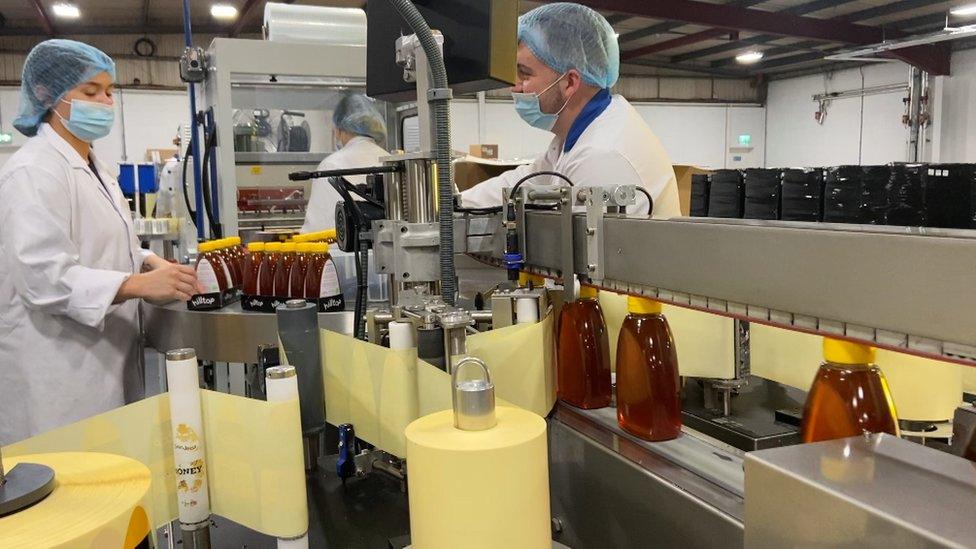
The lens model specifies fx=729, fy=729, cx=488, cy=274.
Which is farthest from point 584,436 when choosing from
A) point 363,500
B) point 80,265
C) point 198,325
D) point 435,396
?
point 80,265

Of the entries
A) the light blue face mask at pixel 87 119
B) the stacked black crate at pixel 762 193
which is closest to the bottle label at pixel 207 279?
the light blue face mask at pixel 87 119

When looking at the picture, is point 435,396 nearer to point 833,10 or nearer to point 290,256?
point 290,256

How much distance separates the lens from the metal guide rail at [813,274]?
52 cm

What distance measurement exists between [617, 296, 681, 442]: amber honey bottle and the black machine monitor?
457 millimetres

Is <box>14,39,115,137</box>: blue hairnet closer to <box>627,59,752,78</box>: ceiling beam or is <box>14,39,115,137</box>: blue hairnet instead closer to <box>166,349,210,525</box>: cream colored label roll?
<box>166,349,210,525</box>: cream colored label roll

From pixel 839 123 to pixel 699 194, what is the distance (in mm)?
7141

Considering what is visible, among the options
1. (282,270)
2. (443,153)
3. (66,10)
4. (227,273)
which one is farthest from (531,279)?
(66,10)

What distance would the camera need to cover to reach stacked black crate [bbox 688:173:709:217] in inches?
167

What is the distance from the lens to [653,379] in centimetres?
92

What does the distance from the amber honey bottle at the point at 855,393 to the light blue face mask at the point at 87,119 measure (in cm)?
195

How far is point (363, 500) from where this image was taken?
1.05 meters

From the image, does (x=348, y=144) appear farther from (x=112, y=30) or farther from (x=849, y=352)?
(x=112, y=30)

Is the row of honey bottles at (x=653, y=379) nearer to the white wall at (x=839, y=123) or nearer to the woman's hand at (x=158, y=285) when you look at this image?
the woman's hand at (x=158, y=285)

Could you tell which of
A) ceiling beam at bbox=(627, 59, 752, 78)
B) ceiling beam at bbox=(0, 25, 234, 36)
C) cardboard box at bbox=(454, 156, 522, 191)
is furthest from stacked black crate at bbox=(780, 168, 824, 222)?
ceiling beam at bbox=(627, 59, 752, 78)
